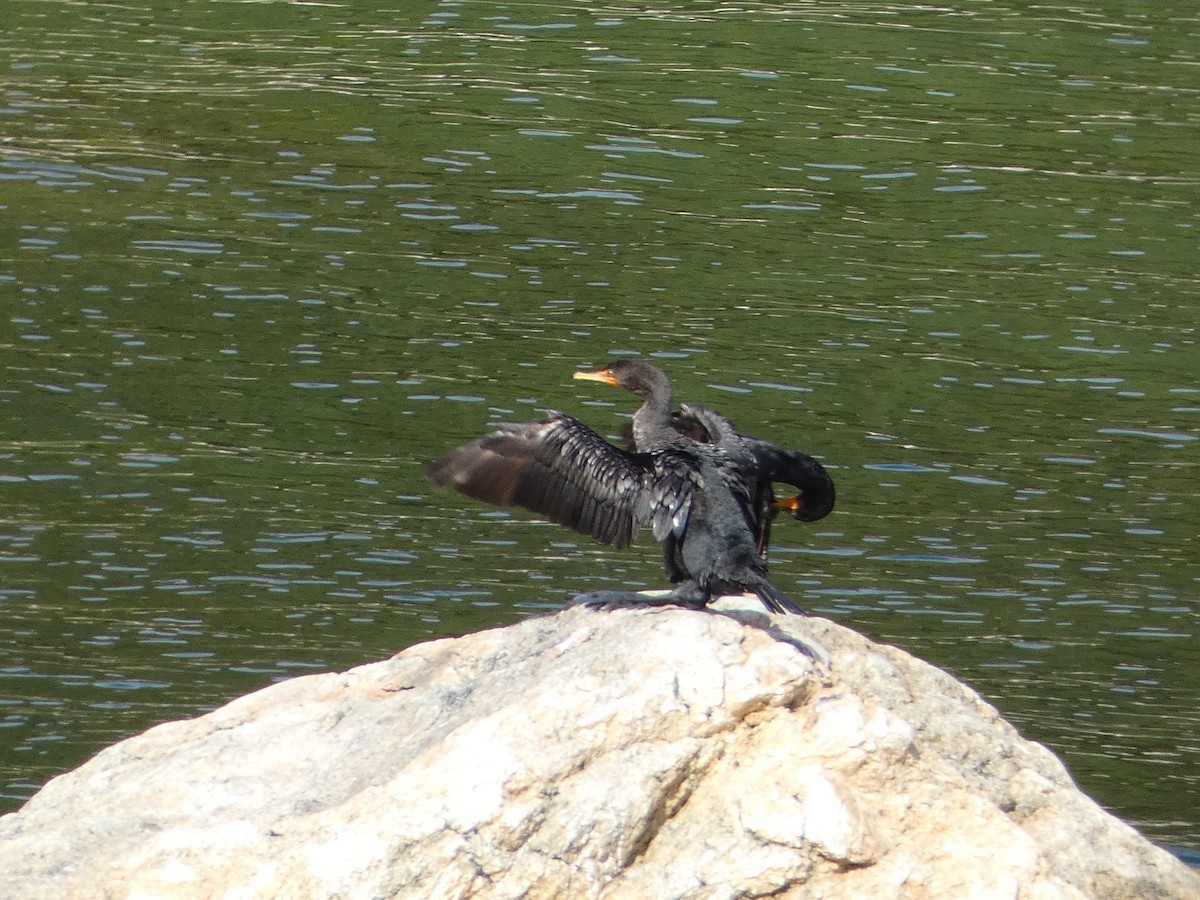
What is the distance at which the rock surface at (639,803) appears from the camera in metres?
5.72

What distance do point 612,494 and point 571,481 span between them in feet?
0.52

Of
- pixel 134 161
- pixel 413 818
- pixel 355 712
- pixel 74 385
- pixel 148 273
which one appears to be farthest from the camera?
pixel 134 161

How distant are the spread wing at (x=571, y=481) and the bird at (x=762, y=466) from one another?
321mm

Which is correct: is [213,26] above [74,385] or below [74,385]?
above

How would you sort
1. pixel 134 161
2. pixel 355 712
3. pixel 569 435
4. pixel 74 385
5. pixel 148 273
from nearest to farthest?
pixel 355 712, pixel 569 435, pixel 74 385, pixel 148 273, pixel 134 161

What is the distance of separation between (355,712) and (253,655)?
336 cm

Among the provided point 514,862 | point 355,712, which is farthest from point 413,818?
point 355,712

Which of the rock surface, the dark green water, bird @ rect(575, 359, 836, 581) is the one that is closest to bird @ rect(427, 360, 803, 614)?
bird @ rect(575, 359, 836, 581)

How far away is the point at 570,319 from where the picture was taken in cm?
1398

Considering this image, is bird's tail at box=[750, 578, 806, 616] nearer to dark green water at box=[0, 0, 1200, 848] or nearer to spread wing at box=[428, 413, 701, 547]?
spread wing at box=[428, 413, 701, 547]

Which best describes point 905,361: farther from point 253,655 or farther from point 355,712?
point 355,712

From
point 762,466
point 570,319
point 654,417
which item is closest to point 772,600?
point 762,466

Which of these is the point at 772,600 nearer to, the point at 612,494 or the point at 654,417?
the point at 612,494

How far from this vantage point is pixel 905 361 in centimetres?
1352
